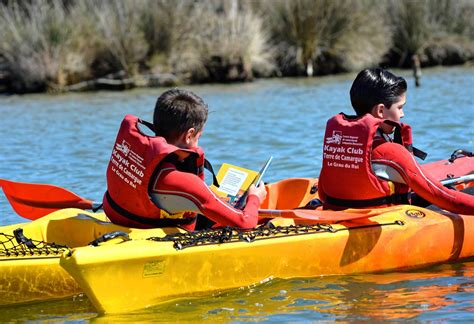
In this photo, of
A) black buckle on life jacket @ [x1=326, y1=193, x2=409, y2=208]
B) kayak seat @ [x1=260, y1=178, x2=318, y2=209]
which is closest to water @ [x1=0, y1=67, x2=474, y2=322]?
black buckle on life jacket @ [x1=326, y1=193, x2=409, y2=208]

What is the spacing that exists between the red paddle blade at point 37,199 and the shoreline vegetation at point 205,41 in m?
12.1

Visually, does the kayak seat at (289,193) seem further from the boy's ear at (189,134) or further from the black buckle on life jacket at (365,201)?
the boy's ear at (189,134)

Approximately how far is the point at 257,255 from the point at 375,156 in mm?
1035

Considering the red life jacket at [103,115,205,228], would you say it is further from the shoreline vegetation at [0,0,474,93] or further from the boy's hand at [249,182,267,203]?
the shoreline vegetation at [0,0,474,93]

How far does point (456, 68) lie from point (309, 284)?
1738 centimetres

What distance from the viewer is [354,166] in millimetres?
5711

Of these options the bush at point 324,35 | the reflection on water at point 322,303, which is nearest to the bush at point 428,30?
the bush at point 324,35

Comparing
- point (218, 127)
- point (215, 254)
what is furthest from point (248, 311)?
point (218, 127)

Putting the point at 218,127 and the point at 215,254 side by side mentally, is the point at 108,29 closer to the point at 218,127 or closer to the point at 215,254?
the point at 218,127

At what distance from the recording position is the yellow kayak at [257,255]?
486cm

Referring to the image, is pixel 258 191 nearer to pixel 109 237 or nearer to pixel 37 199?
pixel 109 237

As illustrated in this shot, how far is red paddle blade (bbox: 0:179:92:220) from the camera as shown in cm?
630

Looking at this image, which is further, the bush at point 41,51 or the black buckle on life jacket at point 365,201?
the bush at point 41,51

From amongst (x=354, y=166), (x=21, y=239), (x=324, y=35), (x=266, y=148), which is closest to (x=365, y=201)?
(x=354, y=166)
